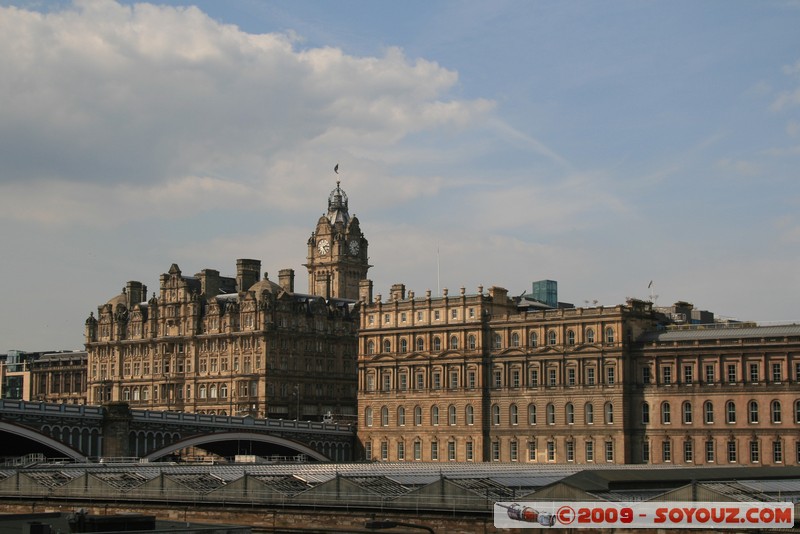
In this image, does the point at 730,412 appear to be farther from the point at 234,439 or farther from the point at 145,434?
the point at 145,434

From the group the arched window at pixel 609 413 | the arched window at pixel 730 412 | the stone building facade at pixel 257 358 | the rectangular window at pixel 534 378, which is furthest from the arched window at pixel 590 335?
the stone building facade at pixel 257 358

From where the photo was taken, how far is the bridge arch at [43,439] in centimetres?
13625

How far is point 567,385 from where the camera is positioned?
162625mm

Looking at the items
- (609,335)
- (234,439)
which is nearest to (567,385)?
(609,335)

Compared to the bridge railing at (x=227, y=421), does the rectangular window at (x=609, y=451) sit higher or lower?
lower

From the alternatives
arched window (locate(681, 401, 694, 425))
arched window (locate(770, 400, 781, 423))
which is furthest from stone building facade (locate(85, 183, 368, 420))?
arched window (locate(770, 400, 781, 423))

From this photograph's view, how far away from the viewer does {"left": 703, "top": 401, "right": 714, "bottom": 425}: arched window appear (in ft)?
502

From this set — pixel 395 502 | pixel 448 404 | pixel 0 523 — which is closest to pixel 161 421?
pixel 448 404

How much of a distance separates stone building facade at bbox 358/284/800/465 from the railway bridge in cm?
1050

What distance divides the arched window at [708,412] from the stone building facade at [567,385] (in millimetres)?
150

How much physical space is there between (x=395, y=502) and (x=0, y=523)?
2707 cm

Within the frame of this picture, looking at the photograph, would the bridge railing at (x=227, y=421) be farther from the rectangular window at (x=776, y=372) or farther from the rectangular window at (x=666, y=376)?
the rectangular window at (x=776, y=372)

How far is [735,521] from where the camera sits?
70.2m

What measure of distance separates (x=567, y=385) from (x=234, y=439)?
39017 mm
